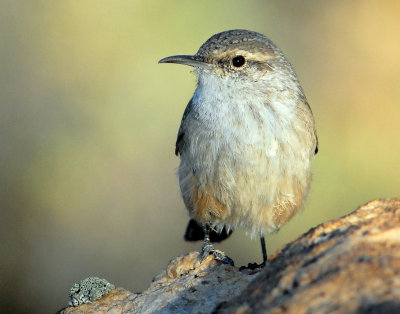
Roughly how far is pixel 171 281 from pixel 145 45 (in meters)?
7.11

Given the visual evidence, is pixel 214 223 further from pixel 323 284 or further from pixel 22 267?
pixel 22 267

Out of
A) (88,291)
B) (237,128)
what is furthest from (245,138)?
(88,291)

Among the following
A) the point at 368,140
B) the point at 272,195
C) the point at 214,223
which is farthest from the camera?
the point at 368,140

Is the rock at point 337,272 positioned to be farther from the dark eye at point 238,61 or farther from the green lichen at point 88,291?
the dark eye at point 238,61

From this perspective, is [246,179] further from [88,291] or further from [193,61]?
[88,291]

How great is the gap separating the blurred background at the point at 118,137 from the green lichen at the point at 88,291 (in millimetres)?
4792

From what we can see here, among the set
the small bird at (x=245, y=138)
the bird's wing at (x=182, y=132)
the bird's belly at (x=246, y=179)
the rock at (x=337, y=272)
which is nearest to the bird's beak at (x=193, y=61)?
the small bird at (x=245, y=138)

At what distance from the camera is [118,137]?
10.7m

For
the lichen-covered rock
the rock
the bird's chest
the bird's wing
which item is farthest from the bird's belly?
the lichen-covered rock

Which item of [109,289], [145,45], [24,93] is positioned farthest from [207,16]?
[109,289]

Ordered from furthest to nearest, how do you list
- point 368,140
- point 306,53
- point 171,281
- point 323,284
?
1. point 306,53
2. point 368,140
3. point 171,281
4. point 323,284

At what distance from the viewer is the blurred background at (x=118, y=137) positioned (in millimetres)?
10195

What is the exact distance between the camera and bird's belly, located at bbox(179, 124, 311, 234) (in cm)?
588

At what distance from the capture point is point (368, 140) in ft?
36.4
